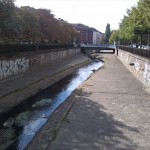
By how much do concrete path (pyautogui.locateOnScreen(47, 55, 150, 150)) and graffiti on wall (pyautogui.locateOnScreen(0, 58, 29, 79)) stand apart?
11191 mm

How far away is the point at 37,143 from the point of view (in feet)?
50.6

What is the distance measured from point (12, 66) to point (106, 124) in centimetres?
2274

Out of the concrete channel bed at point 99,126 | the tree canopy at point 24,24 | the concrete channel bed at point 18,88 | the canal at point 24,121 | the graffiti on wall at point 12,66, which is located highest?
the tree canopy at point 24,24

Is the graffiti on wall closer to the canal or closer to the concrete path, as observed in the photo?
the canal

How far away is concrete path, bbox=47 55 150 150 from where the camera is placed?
46.5ft

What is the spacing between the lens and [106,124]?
1738 cm

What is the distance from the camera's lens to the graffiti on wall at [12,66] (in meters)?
34.9

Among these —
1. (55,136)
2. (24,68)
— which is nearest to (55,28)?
(24,68)

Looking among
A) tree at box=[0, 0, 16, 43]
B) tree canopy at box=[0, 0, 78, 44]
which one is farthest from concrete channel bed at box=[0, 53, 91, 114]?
tree at box=[0, 0, 16, 43]

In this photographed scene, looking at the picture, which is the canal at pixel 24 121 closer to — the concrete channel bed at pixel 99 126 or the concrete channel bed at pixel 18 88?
the concrete channel bed at pixel 18 88

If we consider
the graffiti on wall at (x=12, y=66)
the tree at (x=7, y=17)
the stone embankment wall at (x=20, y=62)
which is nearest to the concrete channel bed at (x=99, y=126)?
the graffiti on wall at (x=12, y=66)

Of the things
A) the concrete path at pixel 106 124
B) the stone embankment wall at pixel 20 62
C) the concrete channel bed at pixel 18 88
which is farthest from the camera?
the stone embankment wall at pixel 20 62

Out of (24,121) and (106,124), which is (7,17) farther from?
(106,124)

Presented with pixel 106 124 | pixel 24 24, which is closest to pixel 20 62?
pixel 24 24
